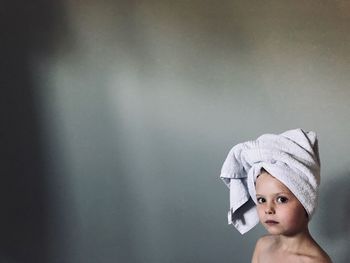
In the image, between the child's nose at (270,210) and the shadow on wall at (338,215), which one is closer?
the child's nose at (270,210)

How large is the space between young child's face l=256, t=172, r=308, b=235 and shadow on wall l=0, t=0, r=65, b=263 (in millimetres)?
704

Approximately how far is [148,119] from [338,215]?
64 cm

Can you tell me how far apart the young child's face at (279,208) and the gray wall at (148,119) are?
0.34 metres

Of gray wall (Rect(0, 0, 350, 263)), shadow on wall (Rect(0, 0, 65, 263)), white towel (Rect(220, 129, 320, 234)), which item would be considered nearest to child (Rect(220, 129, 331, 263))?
white towel (Rect(220, 129, 320, 234))

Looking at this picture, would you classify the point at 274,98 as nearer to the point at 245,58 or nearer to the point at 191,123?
the point at 245,58

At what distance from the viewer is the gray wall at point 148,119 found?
1377 millimetres

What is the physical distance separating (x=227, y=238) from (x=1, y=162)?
29.1 inches

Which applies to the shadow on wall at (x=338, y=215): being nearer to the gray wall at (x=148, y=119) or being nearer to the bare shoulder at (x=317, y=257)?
the gray wall at (x=148, y=119)

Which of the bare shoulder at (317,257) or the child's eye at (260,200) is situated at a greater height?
the child's eye at (260,200)

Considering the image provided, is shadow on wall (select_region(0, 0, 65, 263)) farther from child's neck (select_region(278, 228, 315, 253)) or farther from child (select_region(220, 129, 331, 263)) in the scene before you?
child's neck (select_region(278, 228, 315, 253))

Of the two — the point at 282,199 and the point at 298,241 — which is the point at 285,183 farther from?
the point at 298,241

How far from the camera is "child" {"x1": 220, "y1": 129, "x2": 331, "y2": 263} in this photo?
3.43ft

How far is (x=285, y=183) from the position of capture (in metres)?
1.04

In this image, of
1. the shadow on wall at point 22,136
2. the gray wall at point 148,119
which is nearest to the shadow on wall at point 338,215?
the gray wall at point 148,119
